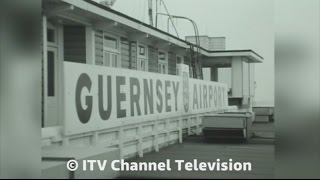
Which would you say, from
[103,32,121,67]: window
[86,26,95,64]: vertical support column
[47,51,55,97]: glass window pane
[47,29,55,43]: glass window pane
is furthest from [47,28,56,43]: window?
[103,32,121,67]: window

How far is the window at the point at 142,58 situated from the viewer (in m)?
11.3

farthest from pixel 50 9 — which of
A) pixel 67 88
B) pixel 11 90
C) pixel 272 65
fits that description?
pixel 272 65

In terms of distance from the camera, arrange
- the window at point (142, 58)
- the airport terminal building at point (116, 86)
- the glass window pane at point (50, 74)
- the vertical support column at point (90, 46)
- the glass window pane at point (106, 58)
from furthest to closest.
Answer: the window at point (142, 58) → the glass window pane at point (106, 58) → the vertical support column at point (90, 46) → the glass window pane at point (50, 74) → the airport terminal building at point (116, 86)

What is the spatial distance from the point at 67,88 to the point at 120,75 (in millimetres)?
1281

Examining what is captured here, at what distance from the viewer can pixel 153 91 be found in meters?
7.10

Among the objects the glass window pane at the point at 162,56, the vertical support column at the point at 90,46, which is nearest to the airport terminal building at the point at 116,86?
the vertical support column at the point at 90,46

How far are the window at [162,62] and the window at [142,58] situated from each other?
2.40 ft

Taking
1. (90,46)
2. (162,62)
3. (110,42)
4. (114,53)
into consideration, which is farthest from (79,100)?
(162,62)

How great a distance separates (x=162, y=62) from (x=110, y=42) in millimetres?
2982

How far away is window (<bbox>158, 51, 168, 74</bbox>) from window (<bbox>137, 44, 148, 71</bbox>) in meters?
0.73

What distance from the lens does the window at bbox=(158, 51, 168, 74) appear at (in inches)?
494

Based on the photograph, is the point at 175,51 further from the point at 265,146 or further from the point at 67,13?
the point at 265,146

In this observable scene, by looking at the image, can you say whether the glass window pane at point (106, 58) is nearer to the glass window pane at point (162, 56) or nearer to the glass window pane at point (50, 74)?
the glass window pane at point (50, 74)

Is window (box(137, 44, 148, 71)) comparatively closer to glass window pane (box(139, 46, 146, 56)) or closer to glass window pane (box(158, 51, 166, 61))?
glass window pane (box(139, 46, 146, 56))
